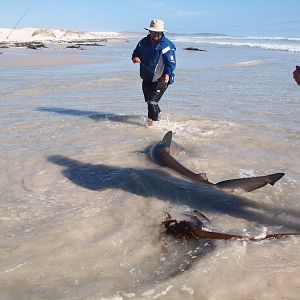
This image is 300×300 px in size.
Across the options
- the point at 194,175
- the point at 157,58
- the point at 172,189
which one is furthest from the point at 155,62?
the point at 172,189

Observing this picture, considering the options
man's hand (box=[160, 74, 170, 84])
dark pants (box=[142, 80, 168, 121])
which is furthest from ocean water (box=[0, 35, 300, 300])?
man's hand (box=[160, 74, 170, 84])

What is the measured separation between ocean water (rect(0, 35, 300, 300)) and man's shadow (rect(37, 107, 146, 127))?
0.02 metres

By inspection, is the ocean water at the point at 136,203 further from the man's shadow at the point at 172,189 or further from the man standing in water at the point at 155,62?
the man standing in water at the point at 155,62

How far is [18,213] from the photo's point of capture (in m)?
3.99

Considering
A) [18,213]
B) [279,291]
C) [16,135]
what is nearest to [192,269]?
[279,291]

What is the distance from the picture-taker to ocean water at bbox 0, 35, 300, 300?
2891 millimetres

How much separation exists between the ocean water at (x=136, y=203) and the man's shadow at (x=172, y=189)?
0.02m

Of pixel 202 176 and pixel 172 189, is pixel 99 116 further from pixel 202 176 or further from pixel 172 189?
pixel 172 189

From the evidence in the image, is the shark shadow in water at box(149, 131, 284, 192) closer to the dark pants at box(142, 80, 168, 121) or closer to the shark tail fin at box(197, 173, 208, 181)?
the shark tail fin at box(197, 173, 208, 181)

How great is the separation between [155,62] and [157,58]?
0.09 metres

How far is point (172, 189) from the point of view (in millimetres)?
4625

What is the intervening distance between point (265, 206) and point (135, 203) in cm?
130

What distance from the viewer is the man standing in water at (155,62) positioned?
7.83 m

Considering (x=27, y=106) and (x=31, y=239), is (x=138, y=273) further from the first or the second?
(x=27, y=106)
